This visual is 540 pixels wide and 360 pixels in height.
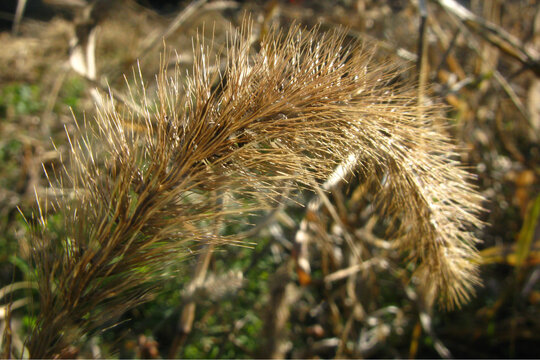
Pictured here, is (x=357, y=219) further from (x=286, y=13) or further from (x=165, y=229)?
(x=165, y=229)

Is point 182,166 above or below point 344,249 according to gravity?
above

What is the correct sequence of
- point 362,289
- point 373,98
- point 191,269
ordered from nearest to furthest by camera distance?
point 373,98 → point 191,269 → point 362,289

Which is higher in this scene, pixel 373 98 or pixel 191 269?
pixel 373 98

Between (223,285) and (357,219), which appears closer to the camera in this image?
(223,285)

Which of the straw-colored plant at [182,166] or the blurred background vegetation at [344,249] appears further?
the blurred background vegetation at [344,249]

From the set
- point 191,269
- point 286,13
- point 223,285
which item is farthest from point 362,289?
point 286,13

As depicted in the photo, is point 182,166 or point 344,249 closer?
point 182,166

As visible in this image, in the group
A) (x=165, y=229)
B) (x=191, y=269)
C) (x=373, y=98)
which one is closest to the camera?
(x=165, y=229)

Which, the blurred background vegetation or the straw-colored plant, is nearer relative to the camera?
the straw-colored plant
